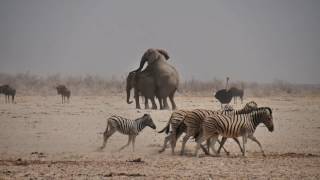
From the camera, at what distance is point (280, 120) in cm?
2311

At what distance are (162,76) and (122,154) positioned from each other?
12825 mm

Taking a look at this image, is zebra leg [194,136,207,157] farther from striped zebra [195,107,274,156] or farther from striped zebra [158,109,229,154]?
striped zebra [158,109,229,154]

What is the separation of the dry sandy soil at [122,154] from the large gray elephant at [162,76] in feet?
13.9

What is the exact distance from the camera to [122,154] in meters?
15.6

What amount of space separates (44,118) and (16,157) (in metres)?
6.88

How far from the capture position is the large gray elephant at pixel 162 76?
28.2 meters

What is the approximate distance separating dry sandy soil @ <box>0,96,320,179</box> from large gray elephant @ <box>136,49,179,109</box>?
13.9ft

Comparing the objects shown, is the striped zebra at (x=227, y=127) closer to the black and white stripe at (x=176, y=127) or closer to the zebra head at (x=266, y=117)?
the zebra head at (x=266, y=117)

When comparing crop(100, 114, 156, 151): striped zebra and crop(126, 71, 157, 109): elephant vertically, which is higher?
crop(126, 71, 157, 109): elephant

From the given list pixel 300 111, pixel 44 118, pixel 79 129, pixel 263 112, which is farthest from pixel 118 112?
pixel 263 112

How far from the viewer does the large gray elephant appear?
28156mm

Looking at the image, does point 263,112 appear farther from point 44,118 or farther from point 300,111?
point 300,111

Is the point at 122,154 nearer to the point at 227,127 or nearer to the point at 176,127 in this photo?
the point at 176,127

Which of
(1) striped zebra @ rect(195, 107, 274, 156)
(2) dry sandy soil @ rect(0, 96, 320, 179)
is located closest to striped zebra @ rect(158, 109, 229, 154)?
(2) dry sandy soil @ rect(0, 96, 320, 179)
